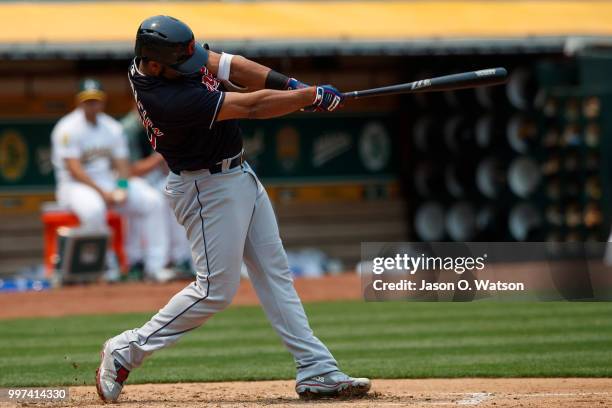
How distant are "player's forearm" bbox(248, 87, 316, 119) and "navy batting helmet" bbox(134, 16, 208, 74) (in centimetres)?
32

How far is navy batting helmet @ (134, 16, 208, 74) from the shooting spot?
545cm

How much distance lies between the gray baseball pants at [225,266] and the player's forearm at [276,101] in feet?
1.28

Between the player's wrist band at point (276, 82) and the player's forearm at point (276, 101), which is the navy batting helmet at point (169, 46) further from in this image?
the player's wrist band at point (276, 82)

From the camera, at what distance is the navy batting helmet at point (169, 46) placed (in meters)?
5.45

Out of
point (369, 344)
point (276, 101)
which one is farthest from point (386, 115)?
point (276, 101)

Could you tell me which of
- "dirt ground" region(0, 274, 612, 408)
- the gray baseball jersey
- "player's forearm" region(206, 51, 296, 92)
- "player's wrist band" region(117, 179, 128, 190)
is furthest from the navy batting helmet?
"player's wrist band" region(117, 179, 128, 190)

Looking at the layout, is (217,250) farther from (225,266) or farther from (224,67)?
(224,67)

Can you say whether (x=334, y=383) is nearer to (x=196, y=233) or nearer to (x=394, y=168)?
(x=196, y=233)

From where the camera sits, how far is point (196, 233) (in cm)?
574

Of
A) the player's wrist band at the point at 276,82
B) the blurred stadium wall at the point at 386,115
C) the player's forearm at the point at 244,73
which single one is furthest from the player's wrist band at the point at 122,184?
the player's wrist band at the point at 276,82

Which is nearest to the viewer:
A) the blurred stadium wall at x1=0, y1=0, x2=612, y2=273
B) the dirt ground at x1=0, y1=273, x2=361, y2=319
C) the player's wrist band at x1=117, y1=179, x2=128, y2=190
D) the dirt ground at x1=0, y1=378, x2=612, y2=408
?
the dirt ground at x1=0, y1=378, x2=612, y2=408

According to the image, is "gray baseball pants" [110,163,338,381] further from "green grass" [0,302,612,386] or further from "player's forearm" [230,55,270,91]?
"green grass" [0,302,612,386]

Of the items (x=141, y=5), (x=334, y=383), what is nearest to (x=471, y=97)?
(x=141, y=5)

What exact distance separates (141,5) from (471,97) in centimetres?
398
